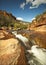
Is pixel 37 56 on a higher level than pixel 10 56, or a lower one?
lower

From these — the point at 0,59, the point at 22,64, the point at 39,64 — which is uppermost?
the point at 0,59

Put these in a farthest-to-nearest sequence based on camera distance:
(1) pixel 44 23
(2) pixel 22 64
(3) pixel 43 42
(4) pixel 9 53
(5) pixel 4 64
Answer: (1) pixel 44 23
(3) pixel 43 42
(4) pixel 9 53
(2) pixel 22 64
(5) pixel 4 64

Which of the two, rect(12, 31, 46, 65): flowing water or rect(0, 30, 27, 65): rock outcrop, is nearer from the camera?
rect(0, 30, 27, 65): rock outcrop

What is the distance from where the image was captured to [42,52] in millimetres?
14266

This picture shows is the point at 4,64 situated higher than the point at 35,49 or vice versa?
the point at 4,64

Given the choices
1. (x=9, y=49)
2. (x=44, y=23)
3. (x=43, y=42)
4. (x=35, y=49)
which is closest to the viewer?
(x=9, y=49)

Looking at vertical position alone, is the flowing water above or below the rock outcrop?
below

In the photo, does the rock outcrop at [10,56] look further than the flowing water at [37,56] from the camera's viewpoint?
No

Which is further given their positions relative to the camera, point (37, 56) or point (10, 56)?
point (37, 56)

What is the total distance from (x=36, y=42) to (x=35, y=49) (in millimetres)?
2480

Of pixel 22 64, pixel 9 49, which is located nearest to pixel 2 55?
pixel 9 49

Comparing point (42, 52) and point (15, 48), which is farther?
point (42, 52)

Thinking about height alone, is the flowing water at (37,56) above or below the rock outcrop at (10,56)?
below

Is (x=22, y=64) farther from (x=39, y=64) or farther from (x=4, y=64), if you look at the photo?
(x=39, y=64)
